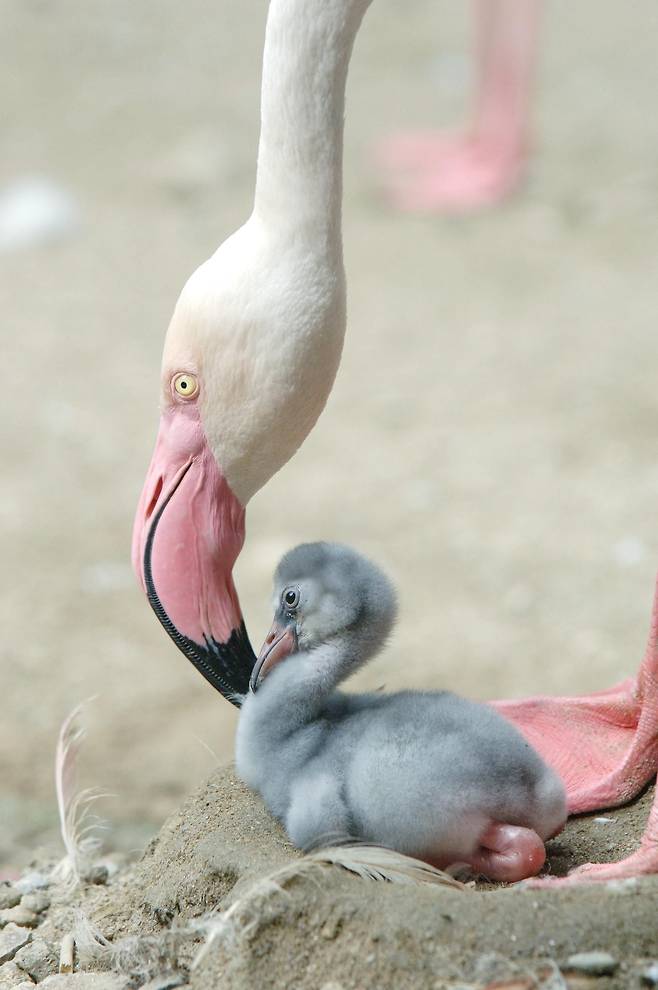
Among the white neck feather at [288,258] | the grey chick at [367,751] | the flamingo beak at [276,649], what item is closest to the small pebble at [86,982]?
the grey chick at [367,751]

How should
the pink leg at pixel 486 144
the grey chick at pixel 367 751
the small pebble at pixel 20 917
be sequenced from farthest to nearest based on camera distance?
1. the pink leg at pixel 486 144
2. the small pebble at pixel 20 917
3. the grey chick at pixel 367 751

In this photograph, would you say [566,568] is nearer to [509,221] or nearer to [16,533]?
[16,533]

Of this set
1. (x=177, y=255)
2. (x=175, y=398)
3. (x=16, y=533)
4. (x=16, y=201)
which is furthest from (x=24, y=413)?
(x=175, y=398)

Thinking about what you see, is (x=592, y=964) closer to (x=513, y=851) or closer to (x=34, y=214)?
(x=513, y=851)

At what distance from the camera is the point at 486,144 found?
6.78m

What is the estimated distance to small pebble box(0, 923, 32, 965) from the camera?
2.10 meters

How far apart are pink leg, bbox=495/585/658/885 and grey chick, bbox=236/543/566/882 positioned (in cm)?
28

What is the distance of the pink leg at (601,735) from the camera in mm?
2186

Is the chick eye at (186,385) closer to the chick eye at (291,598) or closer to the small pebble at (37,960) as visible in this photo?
the chick eye at (291,598)

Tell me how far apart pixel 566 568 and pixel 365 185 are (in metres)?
3.19

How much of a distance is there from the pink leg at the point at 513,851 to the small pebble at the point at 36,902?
2.52 feet

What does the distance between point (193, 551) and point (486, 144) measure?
→ 16.4ft

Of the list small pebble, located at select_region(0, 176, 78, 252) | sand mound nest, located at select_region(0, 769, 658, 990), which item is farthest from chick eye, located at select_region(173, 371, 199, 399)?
small pebble, located at select_region(0, 176, 78, 252)

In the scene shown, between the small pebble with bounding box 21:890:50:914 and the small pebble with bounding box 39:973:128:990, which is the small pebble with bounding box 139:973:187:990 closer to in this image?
the small pebble with bounding box 39:973:128:990
